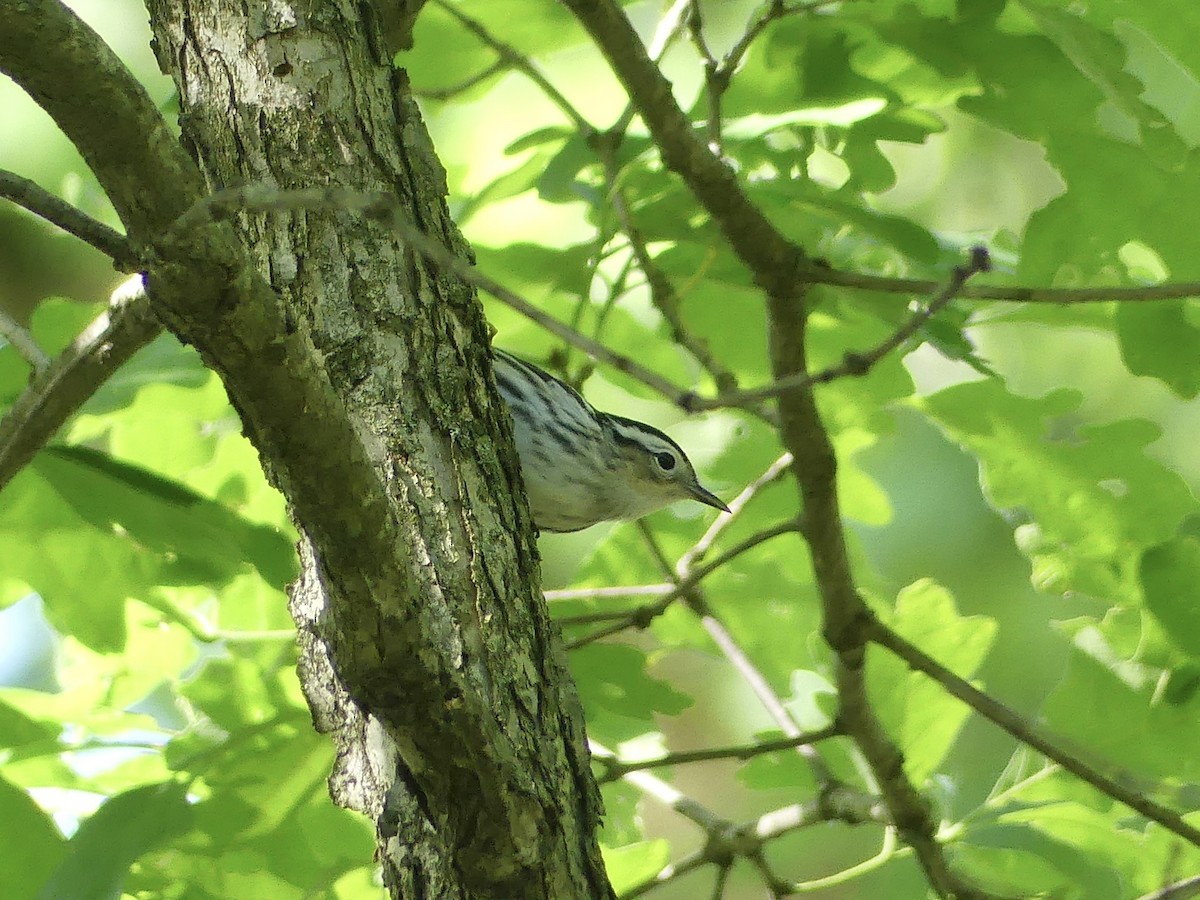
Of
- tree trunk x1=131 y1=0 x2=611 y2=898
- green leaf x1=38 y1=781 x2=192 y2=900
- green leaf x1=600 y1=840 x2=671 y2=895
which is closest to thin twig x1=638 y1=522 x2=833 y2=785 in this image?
green leaf x1=600 y1=840 x2=671 y2=895

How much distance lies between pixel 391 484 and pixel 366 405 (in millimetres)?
125

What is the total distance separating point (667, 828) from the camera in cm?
644

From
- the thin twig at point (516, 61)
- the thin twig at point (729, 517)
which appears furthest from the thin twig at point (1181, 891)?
the thin twig at point (516, 61)

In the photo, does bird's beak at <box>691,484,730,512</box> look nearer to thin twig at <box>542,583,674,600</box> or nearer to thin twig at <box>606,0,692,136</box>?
thin twig at <box>542,583,674,600</box>

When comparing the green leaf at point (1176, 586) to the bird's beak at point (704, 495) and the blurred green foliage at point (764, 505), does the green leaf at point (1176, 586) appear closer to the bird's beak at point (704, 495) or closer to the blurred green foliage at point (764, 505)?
the blurred green foliage at point (764, 505)

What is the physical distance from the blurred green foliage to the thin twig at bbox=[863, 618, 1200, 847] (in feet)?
0.17

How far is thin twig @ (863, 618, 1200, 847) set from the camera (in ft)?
7.32

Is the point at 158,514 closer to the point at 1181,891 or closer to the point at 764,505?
the point at 764,505

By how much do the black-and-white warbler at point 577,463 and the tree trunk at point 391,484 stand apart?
138 cm

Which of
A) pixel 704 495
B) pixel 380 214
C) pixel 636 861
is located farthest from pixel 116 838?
pixel 704 495

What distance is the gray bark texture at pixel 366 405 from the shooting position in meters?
1.33

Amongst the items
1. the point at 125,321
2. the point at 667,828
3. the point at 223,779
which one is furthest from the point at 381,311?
the point at 667,828

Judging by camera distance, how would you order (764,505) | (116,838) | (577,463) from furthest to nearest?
(577,463) < (764,505) < (116,838)

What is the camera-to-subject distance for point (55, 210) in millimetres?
1350
